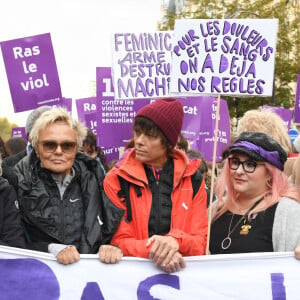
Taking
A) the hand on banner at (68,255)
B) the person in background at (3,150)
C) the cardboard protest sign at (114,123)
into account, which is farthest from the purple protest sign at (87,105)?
the hand on banner at (68,255)

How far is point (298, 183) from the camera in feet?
12.7

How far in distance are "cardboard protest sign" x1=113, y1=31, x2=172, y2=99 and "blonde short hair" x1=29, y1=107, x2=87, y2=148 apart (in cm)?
339

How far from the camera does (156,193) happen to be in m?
3.74

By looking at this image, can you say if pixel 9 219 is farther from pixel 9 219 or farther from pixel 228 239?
pixel 228 239

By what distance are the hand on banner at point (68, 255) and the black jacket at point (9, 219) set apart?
241 millimetres

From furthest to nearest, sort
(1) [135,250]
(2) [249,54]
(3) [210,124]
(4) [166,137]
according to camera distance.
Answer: (3) [210,124], (2) [249,54], (4) [166,137], (1) [135,250]

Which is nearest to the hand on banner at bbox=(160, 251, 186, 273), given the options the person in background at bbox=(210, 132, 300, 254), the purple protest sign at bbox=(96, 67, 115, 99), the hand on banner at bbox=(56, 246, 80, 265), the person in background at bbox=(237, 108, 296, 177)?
the person in background at bbox=(210, 132, 300, 254)

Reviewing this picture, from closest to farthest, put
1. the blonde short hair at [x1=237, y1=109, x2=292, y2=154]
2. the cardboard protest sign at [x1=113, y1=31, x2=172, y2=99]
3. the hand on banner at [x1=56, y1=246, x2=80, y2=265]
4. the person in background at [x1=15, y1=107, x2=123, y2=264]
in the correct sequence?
the hand on banner at [x1=56, y1=246, x2=80, y2=265]
the person in background at [x1=15, y1=107, x2=123, y2=264]
the blonde short hair at [x1=237, y1=109, x2=292, y2=154]
the cardboard protest sign at [x1=113, y1=31, x2=172, y2=99]

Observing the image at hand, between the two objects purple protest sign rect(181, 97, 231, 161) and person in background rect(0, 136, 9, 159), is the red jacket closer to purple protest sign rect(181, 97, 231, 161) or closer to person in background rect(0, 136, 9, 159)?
person in background rect(0, 136, 9, 159)

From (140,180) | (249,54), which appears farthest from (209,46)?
(140,180)

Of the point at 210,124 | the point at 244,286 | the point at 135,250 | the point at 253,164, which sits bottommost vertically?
the point at 210,124

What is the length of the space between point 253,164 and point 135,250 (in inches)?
32.2

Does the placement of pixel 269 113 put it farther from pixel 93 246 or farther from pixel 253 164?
pixel 93 246

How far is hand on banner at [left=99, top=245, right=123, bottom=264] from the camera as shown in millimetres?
3564
